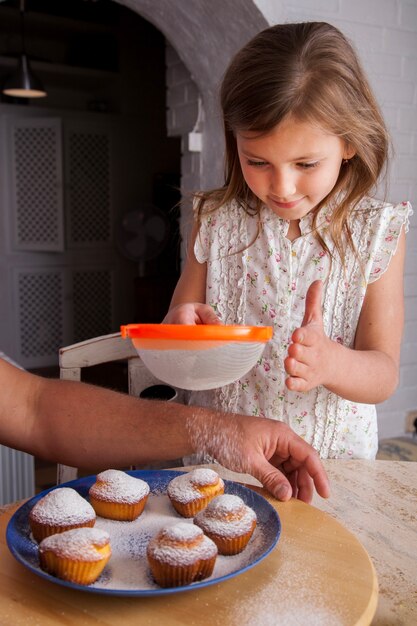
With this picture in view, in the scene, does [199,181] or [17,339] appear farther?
[17,339]

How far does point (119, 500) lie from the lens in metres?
0.80

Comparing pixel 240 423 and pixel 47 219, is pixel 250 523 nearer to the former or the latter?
pixel 240 423

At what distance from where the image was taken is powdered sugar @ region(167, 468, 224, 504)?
828mm

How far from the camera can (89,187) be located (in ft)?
19.8

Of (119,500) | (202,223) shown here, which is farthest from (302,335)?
(202,223)

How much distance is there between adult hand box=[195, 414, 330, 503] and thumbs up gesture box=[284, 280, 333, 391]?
10 centimetres

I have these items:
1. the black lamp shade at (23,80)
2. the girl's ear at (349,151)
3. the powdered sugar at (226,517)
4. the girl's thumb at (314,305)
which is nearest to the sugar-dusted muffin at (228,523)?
the powdered sugar at (226,517)

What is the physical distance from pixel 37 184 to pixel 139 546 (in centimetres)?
530

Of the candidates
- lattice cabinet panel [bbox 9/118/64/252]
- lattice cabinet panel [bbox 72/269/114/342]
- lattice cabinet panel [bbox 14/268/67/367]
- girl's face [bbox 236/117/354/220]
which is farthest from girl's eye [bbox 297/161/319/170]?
lattice cabinet panel [bbox 72/269/114/342]

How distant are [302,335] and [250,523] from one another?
25 cm

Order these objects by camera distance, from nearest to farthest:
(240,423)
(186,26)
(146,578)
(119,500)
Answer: (146,578) → (119,500) → (240,423) → (186,26)

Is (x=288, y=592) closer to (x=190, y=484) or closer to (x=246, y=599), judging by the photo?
(x=246, y=599)

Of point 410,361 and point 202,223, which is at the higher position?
point 202,223

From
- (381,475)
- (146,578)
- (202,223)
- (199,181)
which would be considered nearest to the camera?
(146,578)
